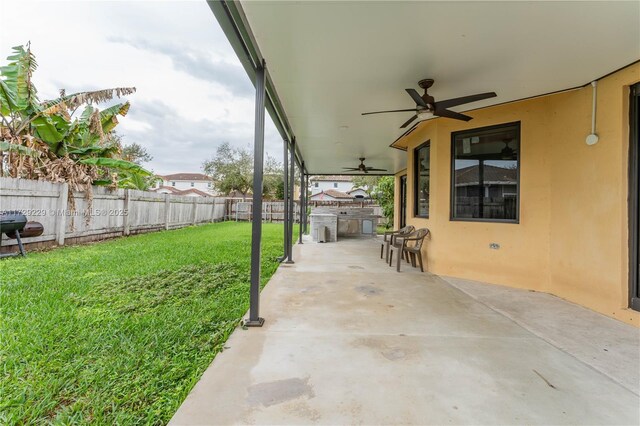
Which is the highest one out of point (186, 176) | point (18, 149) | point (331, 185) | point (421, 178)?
point (186, 176)

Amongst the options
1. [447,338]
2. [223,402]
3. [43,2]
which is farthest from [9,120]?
[447,338]

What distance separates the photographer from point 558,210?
13.1 ft

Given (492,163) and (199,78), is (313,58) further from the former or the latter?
(199,78)

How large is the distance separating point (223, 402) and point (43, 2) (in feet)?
22.0

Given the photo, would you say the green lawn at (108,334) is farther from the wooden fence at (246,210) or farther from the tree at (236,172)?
the tree at (236,172)

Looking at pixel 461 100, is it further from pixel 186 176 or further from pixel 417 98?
pixel 186 176

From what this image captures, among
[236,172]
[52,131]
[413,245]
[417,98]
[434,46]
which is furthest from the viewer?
[236,172]

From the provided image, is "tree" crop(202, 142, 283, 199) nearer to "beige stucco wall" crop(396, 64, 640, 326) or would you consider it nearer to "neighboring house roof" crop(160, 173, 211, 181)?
"beige stucco wall" crop(396, 64, 640, 326)

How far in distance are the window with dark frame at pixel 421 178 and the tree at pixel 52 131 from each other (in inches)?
281

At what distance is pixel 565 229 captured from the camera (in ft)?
12.8

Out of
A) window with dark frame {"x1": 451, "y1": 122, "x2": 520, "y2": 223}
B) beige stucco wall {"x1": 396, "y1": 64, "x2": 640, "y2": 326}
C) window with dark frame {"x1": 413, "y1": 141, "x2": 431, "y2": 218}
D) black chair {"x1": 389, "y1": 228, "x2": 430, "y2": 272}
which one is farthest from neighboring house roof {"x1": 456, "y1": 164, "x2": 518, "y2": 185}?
black chair {"x1": 389, "y1": 228, "x2": 430, "y2": 272}

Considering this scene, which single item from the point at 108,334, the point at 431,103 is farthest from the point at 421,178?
the point at 108,334

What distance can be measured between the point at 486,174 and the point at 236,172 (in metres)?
21.6

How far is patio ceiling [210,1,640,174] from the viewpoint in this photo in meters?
2.27
